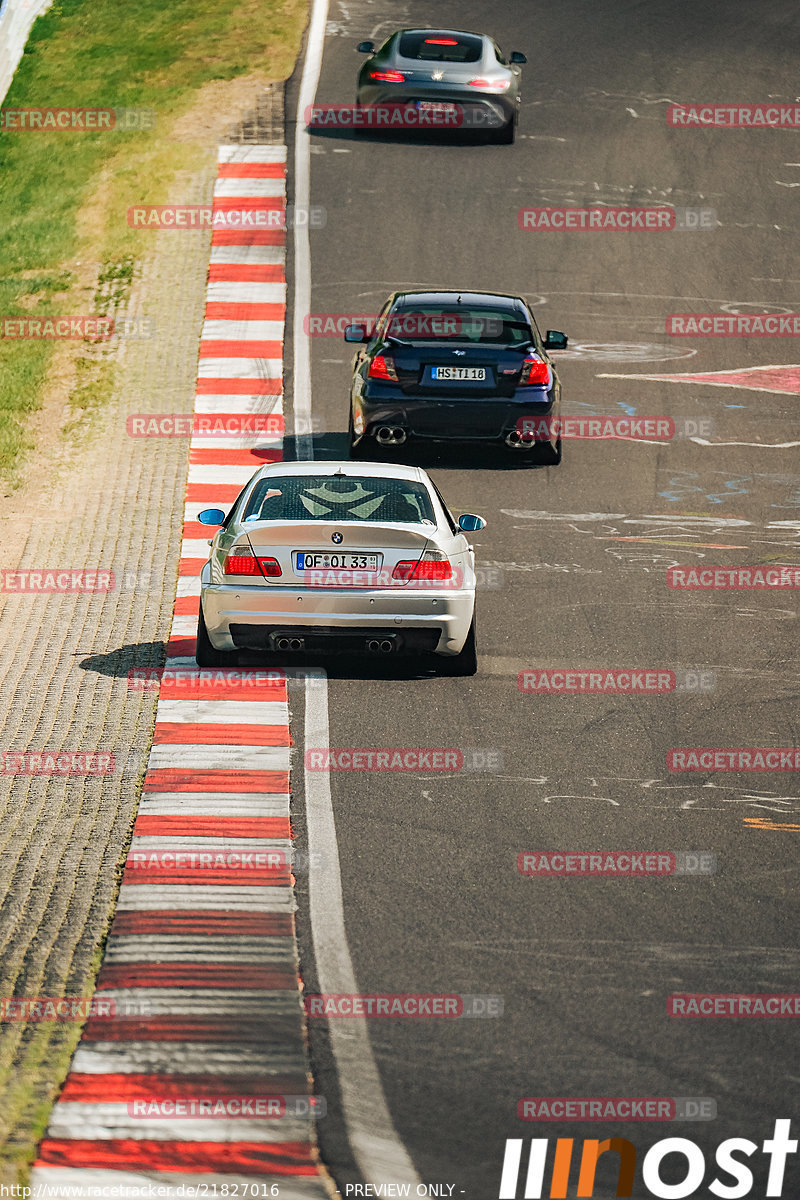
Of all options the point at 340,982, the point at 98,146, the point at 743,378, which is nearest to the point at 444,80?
the point at 98,146

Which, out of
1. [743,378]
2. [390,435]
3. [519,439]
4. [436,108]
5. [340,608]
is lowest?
[743,378]

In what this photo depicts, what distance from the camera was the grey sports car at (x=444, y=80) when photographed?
24.5 metres

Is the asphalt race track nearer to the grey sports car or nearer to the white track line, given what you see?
the white track line

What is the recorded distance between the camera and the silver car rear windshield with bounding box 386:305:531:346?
51.7ft

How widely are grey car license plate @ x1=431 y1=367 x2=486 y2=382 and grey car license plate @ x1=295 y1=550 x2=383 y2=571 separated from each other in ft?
17.3

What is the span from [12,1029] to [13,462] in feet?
37.5

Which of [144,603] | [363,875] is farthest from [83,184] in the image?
[363,875]

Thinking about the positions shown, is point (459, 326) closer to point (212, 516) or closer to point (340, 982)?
point (212, 516)

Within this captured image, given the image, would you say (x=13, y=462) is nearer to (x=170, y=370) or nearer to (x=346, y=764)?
(x=170, y=370)

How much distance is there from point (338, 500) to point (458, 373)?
15.5 ft

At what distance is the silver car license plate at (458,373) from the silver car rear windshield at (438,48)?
10623mm

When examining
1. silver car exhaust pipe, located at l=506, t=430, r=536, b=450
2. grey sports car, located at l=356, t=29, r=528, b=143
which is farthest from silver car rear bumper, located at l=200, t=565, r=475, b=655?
grey sports car, located at l=356, t=29, r=528, b=143

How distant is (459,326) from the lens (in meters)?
15.9

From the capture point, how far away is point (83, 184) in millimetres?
25453
